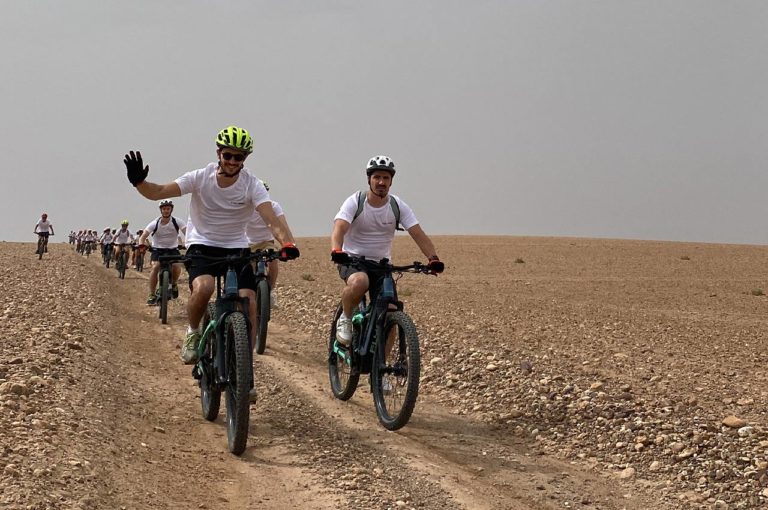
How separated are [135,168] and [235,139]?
2.94 feet

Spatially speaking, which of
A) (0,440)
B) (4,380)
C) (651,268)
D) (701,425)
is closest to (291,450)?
(0,440)

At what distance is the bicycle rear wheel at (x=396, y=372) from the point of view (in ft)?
23.7

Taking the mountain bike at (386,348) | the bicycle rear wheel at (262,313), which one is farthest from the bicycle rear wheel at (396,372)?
the bicycle rear wheel at (262,313)

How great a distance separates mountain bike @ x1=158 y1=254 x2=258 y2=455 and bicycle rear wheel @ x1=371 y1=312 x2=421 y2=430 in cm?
149

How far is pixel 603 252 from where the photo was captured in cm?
5109

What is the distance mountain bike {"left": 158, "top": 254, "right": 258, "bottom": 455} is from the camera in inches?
248

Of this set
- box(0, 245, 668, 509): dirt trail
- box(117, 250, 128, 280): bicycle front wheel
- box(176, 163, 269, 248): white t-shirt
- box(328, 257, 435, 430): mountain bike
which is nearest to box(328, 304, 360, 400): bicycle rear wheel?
box(0, 245, 668, 509): dirt trail

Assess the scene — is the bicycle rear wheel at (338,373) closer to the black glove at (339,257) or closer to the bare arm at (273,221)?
the black glove at (339,257)

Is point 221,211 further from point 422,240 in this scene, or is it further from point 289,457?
point 289,457

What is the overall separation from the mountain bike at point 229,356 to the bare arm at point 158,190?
1.77ft

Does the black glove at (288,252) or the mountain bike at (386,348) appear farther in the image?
Result: the mountain bike at (386,348)

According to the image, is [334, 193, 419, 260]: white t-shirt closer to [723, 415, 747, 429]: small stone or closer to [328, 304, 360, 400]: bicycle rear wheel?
[328, 304, 360, 400]: bicycle rear wheel

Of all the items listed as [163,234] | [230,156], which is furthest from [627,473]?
[163,234]

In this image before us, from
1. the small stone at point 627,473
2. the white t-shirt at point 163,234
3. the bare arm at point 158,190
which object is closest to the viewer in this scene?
the small stone at point 627,473
